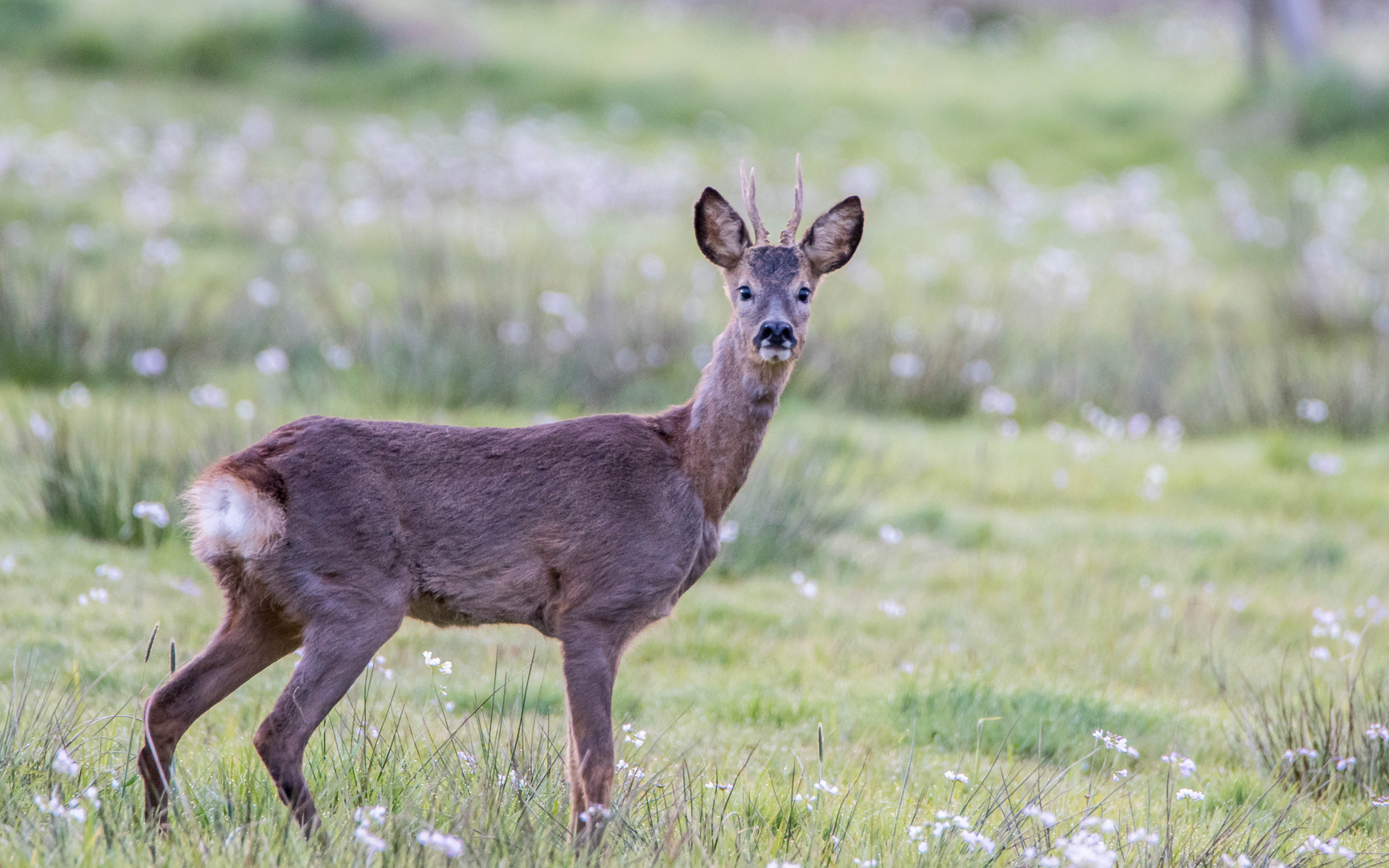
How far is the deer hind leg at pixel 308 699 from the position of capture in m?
3.91

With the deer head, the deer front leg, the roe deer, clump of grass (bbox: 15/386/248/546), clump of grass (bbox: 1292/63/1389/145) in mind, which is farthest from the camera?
clump of grass (bbox: 1292/63/1389/145)

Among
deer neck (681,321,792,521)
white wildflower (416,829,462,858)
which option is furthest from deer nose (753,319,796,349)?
white wildflower (416,829,462,858)

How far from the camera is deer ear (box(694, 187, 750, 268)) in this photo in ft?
15.6

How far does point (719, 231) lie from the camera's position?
4812 mm

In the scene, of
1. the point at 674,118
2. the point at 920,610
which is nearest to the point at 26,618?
the point at 920,610

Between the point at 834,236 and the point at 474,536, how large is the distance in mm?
1514

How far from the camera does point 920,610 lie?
6.98 metres

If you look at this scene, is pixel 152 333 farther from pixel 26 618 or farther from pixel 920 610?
pixel 920 610

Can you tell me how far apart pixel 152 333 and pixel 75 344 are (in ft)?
1.50

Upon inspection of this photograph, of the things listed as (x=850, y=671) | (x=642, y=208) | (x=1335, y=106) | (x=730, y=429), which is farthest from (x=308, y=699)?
(x=1335, y=106)

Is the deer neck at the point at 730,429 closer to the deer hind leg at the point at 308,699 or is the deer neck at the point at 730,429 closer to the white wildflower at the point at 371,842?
the deer hind leg at the point at 308,699

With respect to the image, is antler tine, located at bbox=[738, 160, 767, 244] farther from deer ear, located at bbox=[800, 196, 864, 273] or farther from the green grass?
the green grass

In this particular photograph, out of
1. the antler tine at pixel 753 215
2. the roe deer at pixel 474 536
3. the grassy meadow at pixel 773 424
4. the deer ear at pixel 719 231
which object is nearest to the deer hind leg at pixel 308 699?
the roe deer at pixel 474 536

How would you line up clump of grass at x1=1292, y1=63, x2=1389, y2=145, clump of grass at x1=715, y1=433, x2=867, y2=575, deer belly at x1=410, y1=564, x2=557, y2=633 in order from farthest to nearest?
clump of grass at x1=1292, y1=63, x2=1389, y2=145 → clump of grass at x1=715, y1=433, x2=867, y2=575 → deer belly at x1=410, y1=564, x2=557, y2=633
